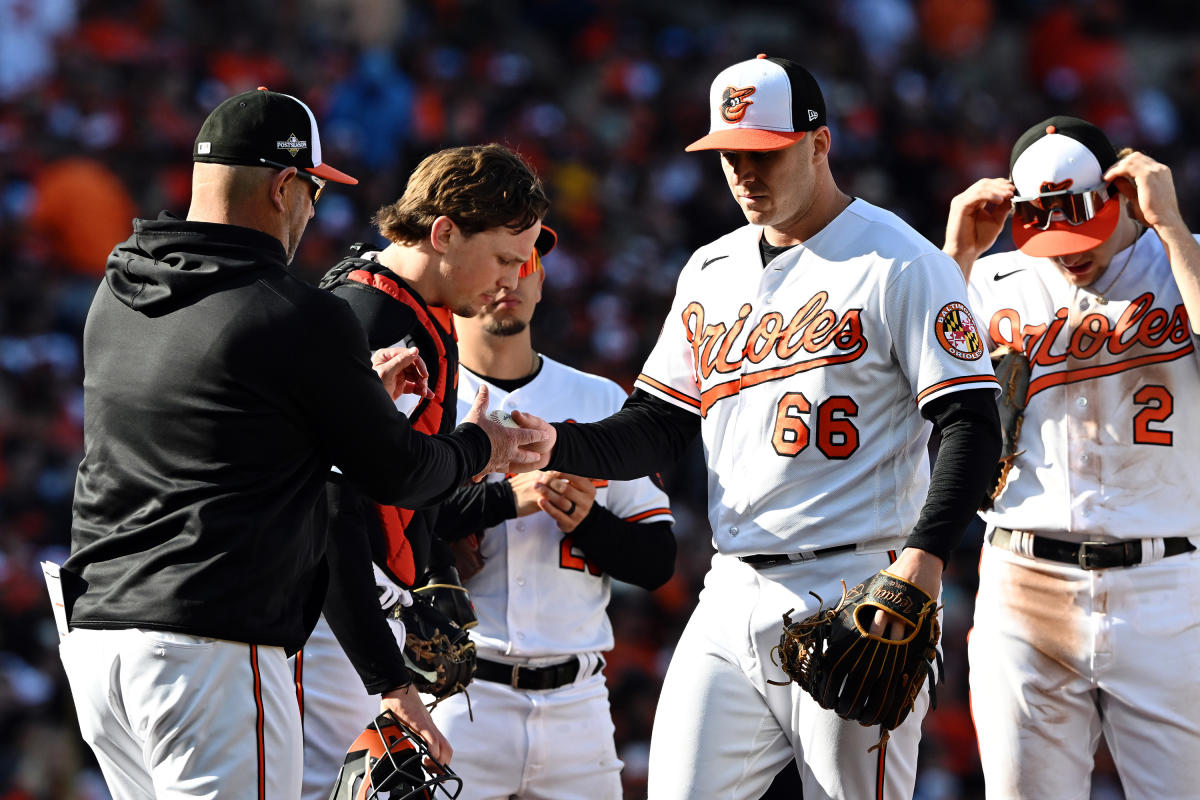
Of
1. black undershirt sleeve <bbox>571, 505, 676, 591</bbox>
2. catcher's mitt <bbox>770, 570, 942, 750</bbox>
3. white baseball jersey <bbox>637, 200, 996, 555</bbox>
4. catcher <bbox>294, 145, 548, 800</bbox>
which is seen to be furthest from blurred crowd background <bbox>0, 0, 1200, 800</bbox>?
catcher's mitt <bbox>770, 570, 942, 750</bbox>

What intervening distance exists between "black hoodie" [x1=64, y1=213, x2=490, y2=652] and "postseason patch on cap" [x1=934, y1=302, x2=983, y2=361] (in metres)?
1.28

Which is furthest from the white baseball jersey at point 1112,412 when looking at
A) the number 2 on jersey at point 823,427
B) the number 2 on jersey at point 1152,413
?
the number 2 on jersey at point 823,427

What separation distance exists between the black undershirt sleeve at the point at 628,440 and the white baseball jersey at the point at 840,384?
11.6 inches

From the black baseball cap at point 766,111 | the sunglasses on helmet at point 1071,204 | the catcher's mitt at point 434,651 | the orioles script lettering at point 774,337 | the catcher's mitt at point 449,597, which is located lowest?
the catcher's mitt at point 434,651

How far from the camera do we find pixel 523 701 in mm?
4523

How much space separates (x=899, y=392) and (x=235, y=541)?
160 centimetres

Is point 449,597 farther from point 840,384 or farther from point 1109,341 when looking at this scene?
point 1109,341

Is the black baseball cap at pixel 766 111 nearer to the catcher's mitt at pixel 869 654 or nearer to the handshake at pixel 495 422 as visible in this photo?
the handshake at pixel 495 422

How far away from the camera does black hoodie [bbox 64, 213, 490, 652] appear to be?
120 inches

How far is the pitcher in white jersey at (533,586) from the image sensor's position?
4.48m

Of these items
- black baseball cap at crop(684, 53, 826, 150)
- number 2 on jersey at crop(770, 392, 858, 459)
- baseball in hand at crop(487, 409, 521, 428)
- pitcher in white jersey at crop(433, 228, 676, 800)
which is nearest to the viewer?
number 2 on jersey at crop(770, 392, 858, 459)

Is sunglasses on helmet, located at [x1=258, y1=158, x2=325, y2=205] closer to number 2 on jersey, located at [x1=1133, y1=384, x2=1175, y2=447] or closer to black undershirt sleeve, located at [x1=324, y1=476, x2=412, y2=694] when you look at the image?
black undershirt sleeve, located at [x1=324, y1=476, x2=412, y2=694]

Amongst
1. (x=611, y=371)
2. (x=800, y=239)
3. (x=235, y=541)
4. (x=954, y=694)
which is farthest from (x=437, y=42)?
(x=235, y=541)

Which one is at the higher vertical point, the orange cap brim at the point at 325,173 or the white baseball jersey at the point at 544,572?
the orange cap brim at the point at 325,173
